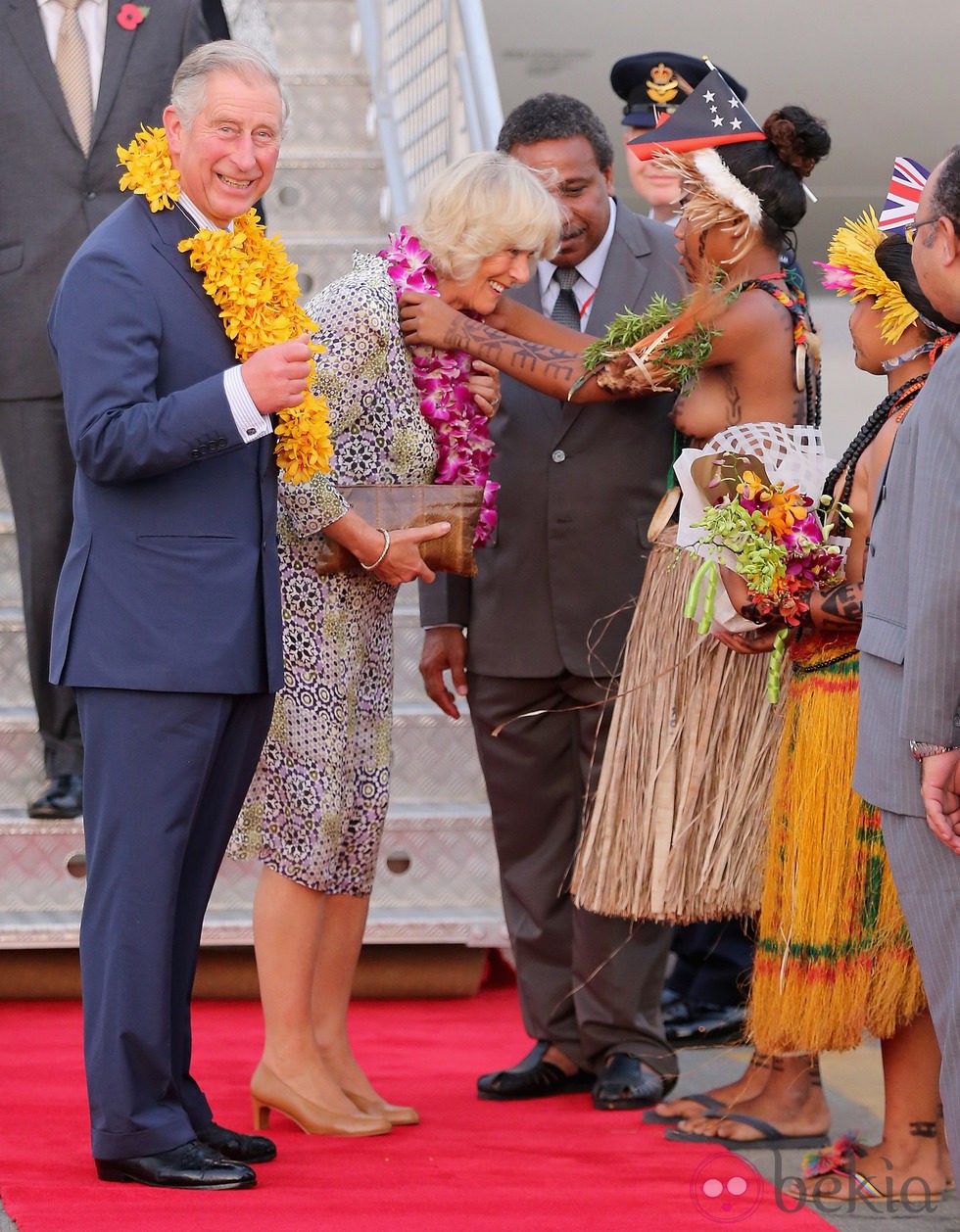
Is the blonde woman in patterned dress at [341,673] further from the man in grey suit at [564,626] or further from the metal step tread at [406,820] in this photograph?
the metal step tread at [406,820]

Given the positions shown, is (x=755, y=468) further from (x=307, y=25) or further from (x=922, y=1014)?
(x=307, y=25)

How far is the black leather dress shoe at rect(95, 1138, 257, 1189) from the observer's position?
3088 millimetres

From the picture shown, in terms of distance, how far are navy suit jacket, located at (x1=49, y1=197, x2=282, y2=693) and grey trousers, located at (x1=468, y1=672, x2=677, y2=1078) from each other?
1.07 meters

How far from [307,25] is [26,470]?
3494 millimetres

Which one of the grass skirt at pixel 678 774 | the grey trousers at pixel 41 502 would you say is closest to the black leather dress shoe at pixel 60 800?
the grey trousers at pixel 41 502

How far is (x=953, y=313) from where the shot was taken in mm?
2545

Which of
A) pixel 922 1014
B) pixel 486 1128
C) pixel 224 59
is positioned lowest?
pixel 486 1128

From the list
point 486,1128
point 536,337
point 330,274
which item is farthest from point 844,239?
point 330,274

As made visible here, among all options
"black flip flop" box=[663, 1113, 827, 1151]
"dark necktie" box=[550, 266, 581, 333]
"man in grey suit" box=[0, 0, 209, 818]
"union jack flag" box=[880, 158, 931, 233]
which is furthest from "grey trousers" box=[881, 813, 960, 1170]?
"man in grey suit" box=[0, 0, 209, 818]

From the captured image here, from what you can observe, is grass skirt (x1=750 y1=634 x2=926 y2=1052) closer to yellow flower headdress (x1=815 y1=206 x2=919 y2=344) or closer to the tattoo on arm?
yellow flower headdress (x1=815 y1=206 x2=919 y2=344)

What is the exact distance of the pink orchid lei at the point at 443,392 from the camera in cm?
365

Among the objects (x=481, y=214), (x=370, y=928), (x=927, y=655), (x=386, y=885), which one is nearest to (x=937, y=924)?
(x=927, y=655)
